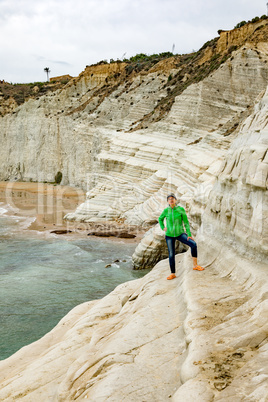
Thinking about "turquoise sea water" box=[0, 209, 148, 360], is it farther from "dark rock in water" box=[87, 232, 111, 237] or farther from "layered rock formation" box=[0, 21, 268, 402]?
"layered rock formation" box=[0, 21, 268, 402]

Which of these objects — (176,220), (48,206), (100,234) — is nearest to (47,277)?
(176,220)

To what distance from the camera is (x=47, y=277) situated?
41.2 ft

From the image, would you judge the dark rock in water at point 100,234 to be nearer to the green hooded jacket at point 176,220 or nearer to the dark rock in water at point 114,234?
the dark rock in water at point 114,234

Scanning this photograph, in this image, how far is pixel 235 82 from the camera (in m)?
26.8

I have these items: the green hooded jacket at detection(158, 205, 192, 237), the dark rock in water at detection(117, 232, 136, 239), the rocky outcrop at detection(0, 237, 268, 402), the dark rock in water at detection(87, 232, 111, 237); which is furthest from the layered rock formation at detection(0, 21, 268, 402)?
the dark rock in water at detection(87, 232, 111, 237)

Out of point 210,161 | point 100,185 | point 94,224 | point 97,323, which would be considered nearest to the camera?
point 97,323

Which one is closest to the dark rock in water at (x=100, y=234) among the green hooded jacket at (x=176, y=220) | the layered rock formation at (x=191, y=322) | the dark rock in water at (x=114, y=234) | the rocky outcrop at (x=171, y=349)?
the dark rock in water at (x=114, y=234)

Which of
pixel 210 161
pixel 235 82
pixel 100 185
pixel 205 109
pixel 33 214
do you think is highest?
pixel 235 82

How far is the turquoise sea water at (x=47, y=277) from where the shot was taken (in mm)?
9000

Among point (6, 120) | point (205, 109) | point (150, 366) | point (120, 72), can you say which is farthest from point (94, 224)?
point (6, 120)

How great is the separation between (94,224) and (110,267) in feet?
25.8

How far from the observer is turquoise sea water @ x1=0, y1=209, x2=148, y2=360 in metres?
9.00

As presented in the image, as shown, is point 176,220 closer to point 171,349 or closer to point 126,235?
point 171,349

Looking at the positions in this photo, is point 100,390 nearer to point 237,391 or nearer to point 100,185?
point 237,391
